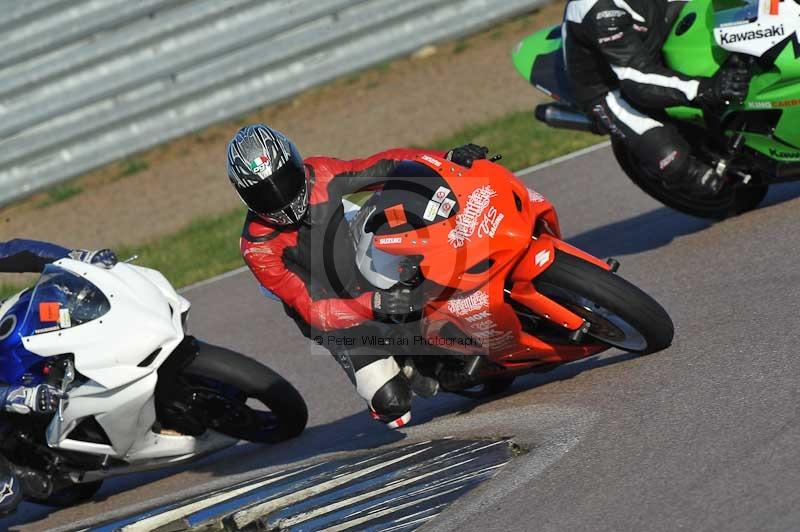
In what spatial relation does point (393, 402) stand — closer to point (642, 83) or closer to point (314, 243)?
point (314, 243)

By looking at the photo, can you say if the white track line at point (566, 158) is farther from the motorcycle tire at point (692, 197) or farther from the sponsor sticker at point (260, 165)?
the sponsor sticker at point (260, 165)

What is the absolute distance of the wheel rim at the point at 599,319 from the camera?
200 inches

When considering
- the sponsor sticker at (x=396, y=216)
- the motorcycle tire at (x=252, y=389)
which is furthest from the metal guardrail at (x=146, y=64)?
the sponsor sticker at (x=396, y=216)

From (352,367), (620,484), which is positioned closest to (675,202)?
(352,367)

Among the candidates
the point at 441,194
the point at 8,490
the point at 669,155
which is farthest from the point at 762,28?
the point at 8,490

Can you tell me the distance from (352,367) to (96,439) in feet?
4.53

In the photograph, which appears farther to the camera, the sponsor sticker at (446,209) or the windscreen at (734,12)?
the windscreen at (734,12)

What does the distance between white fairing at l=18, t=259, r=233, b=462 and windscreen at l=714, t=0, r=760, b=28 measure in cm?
316

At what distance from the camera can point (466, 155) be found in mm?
5180

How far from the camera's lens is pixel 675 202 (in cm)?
710

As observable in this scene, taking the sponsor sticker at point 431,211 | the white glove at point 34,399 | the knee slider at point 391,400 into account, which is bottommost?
the white glove at point 34,399

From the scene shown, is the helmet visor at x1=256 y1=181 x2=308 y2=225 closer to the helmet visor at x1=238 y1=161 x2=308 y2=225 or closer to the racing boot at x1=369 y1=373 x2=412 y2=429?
the helmet visor at x1=238 y1=161 x2=308 y2=225

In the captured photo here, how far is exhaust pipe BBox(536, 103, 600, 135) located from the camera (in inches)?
276

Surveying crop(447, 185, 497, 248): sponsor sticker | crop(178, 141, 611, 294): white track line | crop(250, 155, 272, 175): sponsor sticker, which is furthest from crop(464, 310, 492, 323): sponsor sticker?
crop(178, 141, 611, 294): white track line
